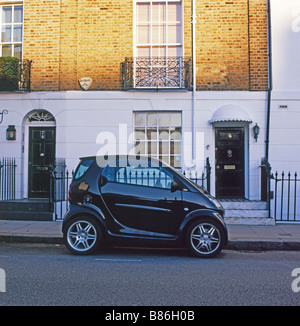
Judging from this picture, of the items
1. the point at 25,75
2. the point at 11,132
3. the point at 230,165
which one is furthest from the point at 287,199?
the point at 25,75

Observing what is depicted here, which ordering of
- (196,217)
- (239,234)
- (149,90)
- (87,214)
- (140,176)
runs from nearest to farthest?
(196,217) < (87,214) < (140,176) < (239,234) < (149,90)

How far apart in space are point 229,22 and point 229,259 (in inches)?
307

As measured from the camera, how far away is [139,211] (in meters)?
6.93

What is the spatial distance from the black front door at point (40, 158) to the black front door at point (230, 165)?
5.30 metres

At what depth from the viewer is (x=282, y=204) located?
11219mm

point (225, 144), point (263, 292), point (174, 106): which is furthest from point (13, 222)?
point (263, 292)

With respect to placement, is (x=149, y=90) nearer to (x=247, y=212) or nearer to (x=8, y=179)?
(x=247, y=212)

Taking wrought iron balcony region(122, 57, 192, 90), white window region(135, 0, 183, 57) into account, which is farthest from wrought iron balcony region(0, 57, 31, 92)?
A: white window region(135, 0, 183, 57)

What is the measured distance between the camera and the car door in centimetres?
689

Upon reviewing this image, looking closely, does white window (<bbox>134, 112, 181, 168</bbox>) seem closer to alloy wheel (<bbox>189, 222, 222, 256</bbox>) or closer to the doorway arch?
the doorway arch

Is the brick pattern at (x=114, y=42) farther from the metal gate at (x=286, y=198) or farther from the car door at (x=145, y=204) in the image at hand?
the car door at (x=145, y=204)

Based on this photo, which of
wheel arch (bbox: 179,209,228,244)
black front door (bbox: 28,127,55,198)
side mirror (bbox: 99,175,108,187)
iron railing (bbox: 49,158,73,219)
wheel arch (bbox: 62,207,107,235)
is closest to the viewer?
wheel arch (bbox: 179,209,228,244)

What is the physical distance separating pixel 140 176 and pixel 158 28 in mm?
6738

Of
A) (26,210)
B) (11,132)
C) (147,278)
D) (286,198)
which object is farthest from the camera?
(11,132)
